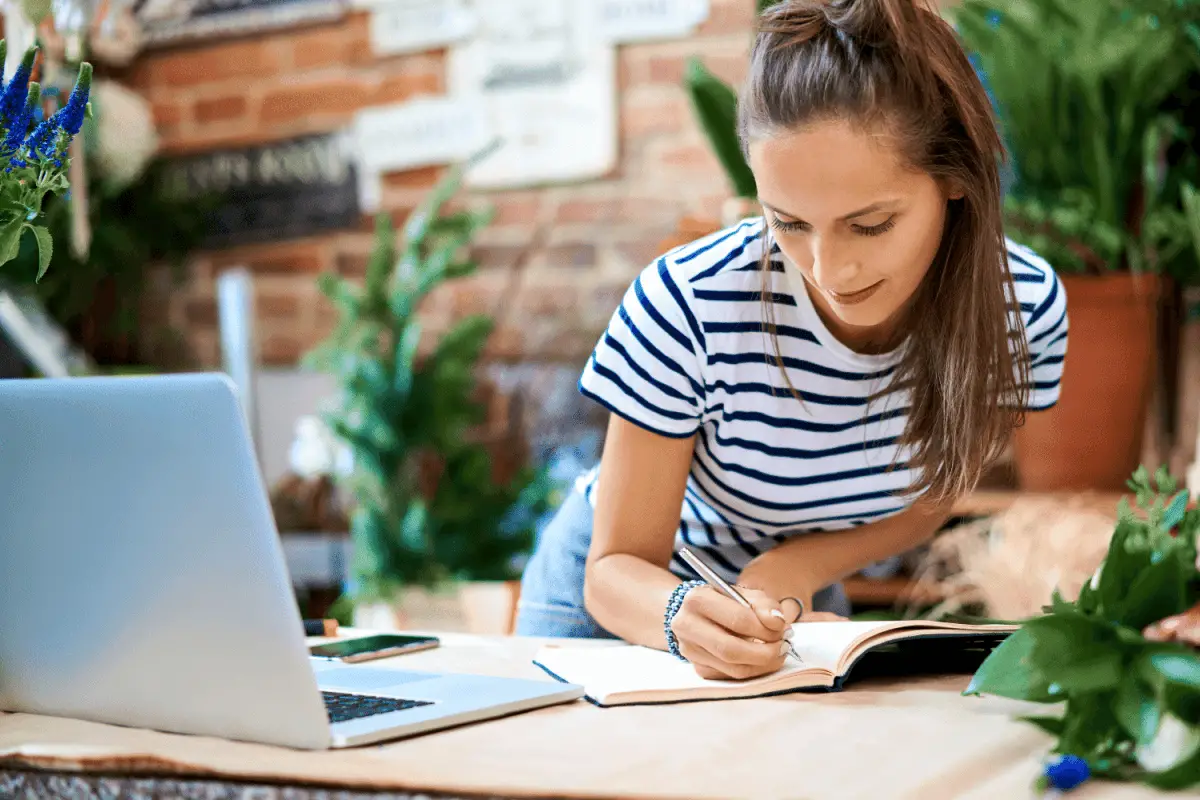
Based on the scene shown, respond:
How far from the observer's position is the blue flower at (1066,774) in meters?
0.59

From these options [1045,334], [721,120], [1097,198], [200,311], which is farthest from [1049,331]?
[200,311]

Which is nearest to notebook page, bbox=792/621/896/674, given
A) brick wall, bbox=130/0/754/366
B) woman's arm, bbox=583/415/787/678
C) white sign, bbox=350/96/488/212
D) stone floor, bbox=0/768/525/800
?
woman's arm, bbox=583/415/787/678

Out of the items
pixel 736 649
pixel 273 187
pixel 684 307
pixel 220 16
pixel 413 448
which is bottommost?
pixel 413 448

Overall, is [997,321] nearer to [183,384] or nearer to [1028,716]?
[1028,716]

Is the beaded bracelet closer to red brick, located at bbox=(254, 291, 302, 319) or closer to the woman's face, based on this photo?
the woman's face

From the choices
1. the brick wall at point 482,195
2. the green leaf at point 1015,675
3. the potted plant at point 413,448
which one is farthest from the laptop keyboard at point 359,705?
the brick wall at point 482,195

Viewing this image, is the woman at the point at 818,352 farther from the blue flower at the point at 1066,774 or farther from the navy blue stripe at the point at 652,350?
the blue flower at the point at 1066,774

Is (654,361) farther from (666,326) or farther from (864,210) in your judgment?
(864,210)

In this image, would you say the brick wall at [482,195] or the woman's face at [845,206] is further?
the brick wall at [482,195]


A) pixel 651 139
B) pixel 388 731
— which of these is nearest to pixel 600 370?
pixel 388 731

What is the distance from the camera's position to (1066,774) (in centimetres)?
59

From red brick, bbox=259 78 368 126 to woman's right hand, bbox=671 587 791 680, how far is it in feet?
6.93

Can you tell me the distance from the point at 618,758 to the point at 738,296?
525 millimetres

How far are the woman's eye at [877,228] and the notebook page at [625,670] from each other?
0.31 m
